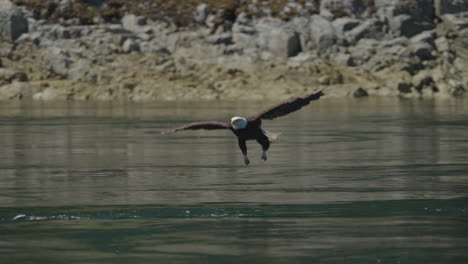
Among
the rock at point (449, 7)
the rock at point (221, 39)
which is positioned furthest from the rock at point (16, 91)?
the rock at point (449, 7)

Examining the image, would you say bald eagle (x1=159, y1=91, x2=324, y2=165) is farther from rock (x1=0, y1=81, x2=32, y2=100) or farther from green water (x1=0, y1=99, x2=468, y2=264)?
rock (x1=0, y1=81, x2=32, y2=100)

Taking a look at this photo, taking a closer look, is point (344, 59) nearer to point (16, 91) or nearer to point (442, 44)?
point (442, 44)

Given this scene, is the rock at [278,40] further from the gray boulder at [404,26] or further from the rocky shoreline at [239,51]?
the gray boulder at [404,26]

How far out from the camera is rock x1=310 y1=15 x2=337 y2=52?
86.9 m

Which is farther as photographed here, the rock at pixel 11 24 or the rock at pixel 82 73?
the rock at pixel 11 24

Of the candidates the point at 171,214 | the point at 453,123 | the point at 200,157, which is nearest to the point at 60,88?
the point at 453,123

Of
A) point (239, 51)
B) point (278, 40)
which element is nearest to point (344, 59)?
point (278, 40)

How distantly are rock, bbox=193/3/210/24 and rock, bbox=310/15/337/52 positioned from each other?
32.7 ft

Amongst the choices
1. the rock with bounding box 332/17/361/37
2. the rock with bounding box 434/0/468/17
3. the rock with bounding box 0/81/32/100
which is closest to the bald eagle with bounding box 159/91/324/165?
the rock with bounding box 0/81/32/100

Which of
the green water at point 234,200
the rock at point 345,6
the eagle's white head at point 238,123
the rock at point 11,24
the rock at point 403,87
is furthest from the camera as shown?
the rock at point 345,6

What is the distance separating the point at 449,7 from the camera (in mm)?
95000

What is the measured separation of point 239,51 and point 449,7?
2032 centimetres

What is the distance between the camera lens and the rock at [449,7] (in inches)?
3730

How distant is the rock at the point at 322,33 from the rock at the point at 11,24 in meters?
24.6
